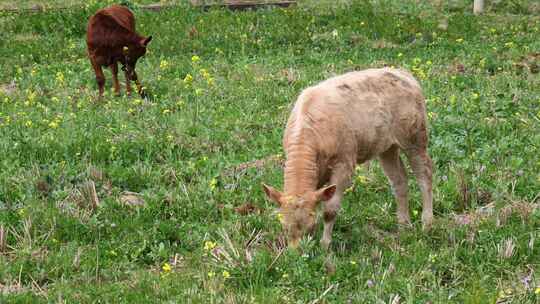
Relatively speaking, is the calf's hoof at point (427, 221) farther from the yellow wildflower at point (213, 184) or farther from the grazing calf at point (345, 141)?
the yellow wildflower at point (213, 184)

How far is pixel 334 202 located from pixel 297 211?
57cm

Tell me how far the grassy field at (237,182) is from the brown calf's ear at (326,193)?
0.40 m

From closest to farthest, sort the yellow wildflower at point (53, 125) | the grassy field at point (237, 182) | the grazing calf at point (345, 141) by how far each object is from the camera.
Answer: the grassy field at point (237, 182) < the grazing calf at point (345, 141) < the yellow wildflower at point (53, 125)

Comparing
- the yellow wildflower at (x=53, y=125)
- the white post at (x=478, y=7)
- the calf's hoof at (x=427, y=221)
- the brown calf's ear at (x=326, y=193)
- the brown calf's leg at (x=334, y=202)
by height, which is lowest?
the white post at (x=478, y=7)

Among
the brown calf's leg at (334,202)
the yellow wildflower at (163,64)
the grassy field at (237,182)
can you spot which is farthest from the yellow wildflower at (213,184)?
the yellow wildflower at (163,64)

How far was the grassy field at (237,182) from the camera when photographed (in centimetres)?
629

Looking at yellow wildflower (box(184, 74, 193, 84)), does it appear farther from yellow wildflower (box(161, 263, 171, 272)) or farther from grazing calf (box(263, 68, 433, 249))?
yellow wildflower (box(161, 263, 171, 272))

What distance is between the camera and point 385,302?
19.4ft

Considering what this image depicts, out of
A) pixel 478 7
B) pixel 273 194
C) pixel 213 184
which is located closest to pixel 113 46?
pixel 213 184

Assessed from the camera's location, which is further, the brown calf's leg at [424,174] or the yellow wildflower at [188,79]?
the yellow wildflower at [188,79]

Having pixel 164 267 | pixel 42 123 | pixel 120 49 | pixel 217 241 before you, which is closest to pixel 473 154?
pixel 217 241

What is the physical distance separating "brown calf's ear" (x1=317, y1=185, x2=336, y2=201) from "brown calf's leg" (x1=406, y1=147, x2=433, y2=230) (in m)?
1.38

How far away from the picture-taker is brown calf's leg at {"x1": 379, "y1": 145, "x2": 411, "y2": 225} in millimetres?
7824

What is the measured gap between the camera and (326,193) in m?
6.53
